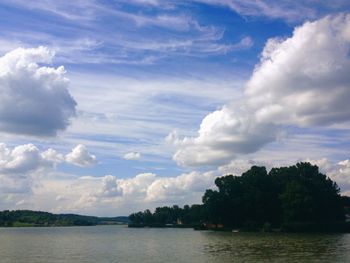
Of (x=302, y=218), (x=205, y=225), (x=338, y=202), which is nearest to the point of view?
(x=302, y=218)

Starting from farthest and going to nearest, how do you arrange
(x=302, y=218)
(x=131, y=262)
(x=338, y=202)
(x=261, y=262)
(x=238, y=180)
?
(x=238, y=180) < (x=338, y=202) < (x=302, y=218) < (x=131, y=262) < (x=261, y=262)

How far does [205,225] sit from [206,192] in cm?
2238

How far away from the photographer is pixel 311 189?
14525 centimetres

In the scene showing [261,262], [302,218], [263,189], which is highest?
[263,189]

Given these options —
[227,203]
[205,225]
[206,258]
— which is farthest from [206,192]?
[206,258]

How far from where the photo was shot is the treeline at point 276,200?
140 metres

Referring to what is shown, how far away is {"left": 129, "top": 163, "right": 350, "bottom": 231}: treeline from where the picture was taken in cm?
13962

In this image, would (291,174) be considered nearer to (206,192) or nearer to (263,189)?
(263,189)

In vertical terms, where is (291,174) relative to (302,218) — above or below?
above

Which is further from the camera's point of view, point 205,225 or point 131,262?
point 205,225

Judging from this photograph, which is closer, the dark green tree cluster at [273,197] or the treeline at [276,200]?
the treeline at [276,200]

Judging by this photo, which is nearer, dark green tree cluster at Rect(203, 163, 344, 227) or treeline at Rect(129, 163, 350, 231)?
treeline at Rect(129, 163, 350, 231)

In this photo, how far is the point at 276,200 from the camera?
526ft

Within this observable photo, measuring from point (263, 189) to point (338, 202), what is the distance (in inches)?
879
